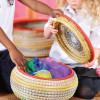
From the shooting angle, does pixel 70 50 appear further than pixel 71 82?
Yes

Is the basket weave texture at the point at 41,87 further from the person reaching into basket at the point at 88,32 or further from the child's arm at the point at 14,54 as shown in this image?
the person reaching into basket at the point at 88,32

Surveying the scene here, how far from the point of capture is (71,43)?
119cm

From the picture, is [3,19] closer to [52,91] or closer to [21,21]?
[52,91]

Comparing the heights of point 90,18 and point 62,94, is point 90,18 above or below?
above

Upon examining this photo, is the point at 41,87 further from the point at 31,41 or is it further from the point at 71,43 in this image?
the point at 31,41

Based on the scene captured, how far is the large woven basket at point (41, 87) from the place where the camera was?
93cm

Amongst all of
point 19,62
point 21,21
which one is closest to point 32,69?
point 19,62

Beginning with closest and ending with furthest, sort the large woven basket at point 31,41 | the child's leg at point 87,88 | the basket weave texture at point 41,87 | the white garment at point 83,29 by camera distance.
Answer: the basket weave texture at point 41,87 → the child's leg at point 87,88 → the white garment at point 83,29 → the large woven basket at point 31,41

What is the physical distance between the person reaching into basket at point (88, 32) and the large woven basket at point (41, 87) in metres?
0.21

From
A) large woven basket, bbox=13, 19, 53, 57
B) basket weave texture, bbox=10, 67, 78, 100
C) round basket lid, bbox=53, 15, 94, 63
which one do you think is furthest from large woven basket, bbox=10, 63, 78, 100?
large woven basket, bbox=13, 19, 53, 57

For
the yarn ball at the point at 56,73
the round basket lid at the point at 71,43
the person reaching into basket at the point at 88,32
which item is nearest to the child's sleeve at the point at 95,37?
the person reaching into basket at the point at 88,32

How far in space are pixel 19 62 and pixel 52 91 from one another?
18 centimetres

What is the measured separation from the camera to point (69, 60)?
128 cm

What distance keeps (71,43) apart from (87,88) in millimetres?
236
